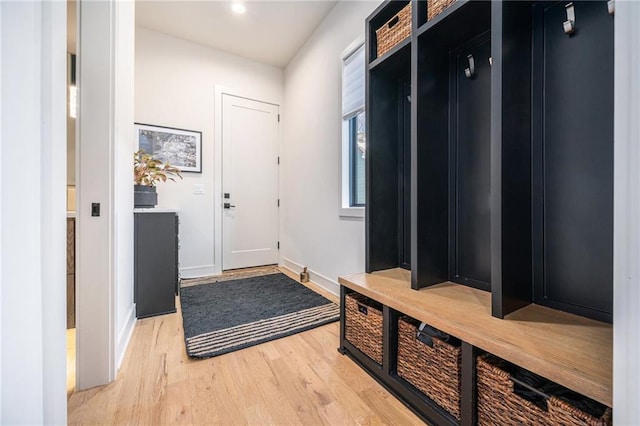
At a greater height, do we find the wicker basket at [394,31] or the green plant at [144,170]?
the wicker basket at [394,31]

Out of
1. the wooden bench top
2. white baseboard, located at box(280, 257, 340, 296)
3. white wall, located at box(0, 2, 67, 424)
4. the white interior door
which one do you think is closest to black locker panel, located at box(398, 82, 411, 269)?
the wooden bench top

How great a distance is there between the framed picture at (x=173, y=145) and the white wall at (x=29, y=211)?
293 cm

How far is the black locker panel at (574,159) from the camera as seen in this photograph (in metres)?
0.96

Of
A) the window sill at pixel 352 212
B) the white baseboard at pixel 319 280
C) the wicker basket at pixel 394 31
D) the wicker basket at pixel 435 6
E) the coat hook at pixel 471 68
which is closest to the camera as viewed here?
the wicker basket at pixel 435 6

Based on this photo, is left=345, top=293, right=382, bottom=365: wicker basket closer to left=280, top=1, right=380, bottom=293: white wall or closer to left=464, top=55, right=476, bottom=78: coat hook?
left=280, top=1, right=380, bottom=293: white wall

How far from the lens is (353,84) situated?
232cm

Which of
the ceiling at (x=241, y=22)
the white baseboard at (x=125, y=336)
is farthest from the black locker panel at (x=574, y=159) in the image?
the ceiling at (x=241, y=22)

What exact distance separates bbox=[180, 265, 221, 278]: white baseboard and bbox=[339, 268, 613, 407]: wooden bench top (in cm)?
256

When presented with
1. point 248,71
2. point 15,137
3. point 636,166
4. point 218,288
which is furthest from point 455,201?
point 248,71

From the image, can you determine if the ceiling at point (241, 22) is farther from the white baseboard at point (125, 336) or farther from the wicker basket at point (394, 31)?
the white baseboard at point (125, 336)

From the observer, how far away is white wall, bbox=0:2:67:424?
1.34 ft

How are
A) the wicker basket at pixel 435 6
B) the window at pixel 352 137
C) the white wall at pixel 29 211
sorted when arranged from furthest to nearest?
the window at pixel 352 137 → the wicker basket at pixel 435 6 → the white wall at pixel 29 211

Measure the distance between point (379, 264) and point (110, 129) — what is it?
→ 1635 millimetres

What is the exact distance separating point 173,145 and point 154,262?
1.64m
